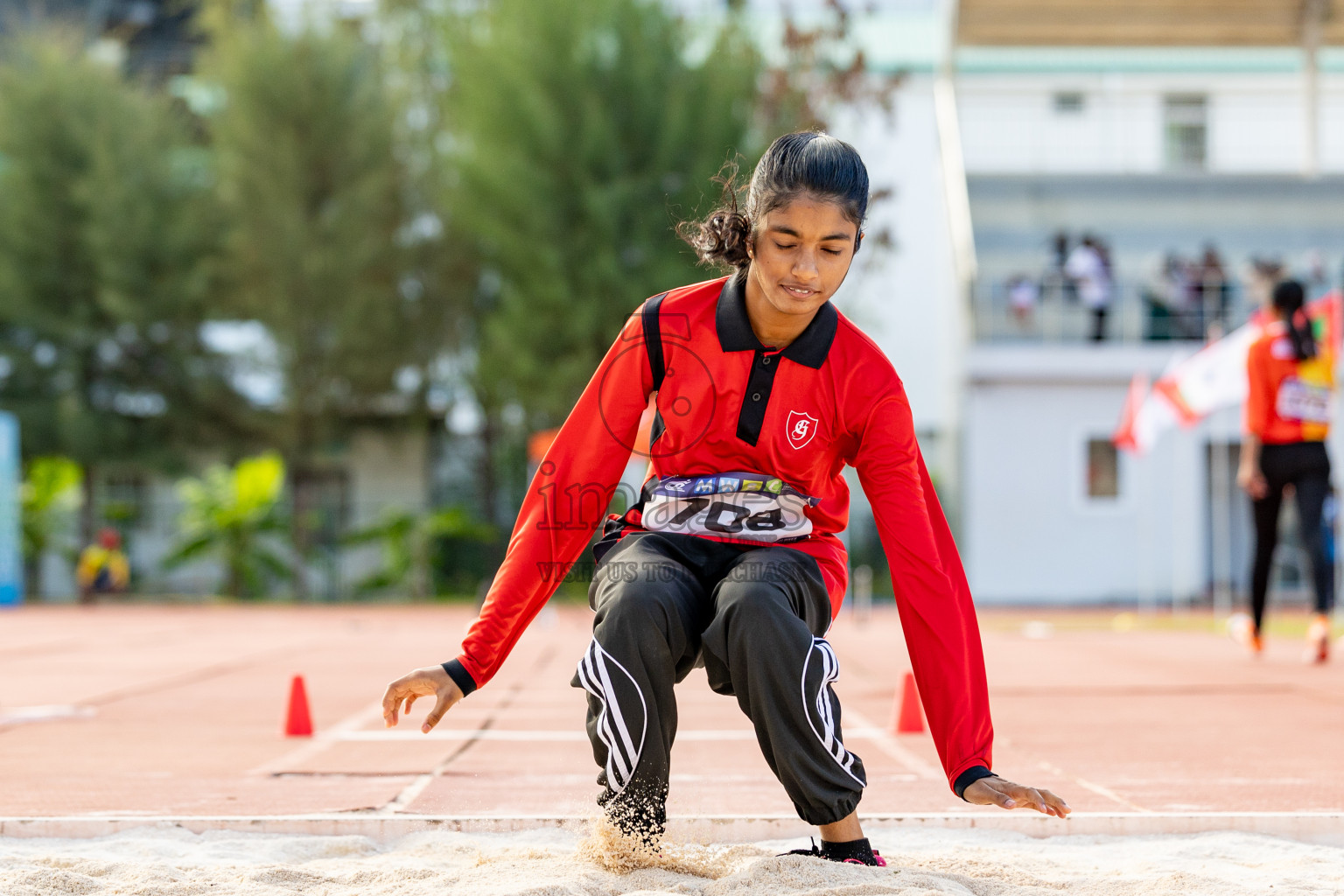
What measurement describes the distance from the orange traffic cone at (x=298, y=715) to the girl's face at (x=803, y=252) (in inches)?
128

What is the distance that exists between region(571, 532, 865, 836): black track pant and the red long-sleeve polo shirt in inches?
7.1

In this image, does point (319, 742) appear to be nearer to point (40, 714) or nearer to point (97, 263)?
point (40, 714)

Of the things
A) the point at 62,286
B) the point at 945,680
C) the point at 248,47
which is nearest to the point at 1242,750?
the point at 945,680

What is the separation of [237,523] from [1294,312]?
17562 millimetres

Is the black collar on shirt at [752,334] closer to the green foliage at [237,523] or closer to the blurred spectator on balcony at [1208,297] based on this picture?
the blurred spectator on balcony at [1208,297]

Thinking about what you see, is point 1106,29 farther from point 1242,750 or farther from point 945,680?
point 945,680

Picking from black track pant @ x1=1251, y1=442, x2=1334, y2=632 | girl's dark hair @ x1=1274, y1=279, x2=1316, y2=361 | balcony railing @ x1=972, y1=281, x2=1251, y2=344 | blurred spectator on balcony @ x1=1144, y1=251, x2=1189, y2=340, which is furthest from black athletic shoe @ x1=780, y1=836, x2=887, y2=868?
blurred spectator on balcony @ x1=1144, y1=251, x2=1189, y2=340

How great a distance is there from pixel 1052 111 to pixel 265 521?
1576cm

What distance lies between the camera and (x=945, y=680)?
2775mm

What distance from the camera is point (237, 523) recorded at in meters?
21.6

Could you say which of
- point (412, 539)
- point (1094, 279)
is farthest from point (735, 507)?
point (412, 539)

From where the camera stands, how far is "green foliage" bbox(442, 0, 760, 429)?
1978 centimetres

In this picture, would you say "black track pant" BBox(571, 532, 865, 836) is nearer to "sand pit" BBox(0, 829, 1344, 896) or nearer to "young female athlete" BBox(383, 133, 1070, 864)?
"young female athlete" BBox(383, 133, 1070, 864)

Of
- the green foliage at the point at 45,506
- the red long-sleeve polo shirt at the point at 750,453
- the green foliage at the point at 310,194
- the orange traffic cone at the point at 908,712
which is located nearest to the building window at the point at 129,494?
the green foliage at the point at 45,506
